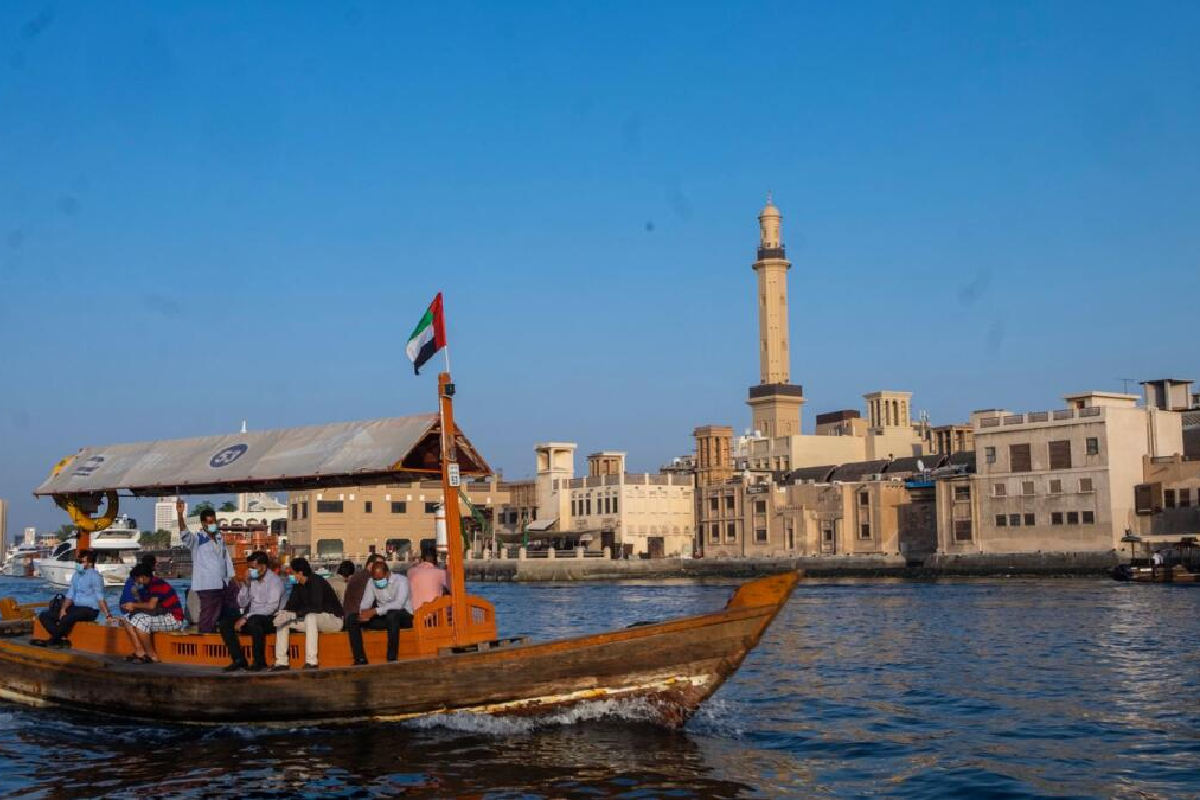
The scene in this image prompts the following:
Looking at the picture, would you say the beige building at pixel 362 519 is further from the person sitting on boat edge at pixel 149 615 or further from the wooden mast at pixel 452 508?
the wooden mast at pixel 452 508

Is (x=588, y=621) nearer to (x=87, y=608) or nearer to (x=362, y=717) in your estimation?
(x=87, y=608)

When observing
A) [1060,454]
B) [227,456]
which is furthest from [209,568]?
[1060,454]

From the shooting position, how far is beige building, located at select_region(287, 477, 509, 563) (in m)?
112

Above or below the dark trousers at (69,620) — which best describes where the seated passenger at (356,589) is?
above

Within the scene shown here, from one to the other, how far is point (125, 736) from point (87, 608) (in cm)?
366

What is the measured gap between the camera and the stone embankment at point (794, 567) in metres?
71.9

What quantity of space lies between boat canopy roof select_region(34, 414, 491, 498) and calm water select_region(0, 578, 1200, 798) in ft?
12.2

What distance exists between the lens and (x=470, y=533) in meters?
116

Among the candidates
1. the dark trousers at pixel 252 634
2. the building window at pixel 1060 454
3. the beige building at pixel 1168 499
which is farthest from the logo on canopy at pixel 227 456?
the building window at pixel 1060 454

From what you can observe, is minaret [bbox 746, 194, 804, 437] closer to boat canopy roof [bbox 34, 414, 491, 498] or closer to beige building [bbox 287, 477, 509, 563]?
beige building [bbox 287, 477, 509, 563]

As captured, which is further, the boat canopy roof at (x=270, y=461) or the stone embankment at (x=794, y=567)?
the stone embankment at (x=794, y=567)

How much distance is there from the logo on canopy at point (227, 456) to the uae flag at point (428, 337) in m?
4.40

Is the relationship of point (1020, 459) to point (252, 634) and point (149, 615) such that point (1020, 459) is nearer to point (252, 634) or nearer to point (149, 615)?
point (149, 615)

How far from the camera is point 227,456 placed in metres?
20.9
